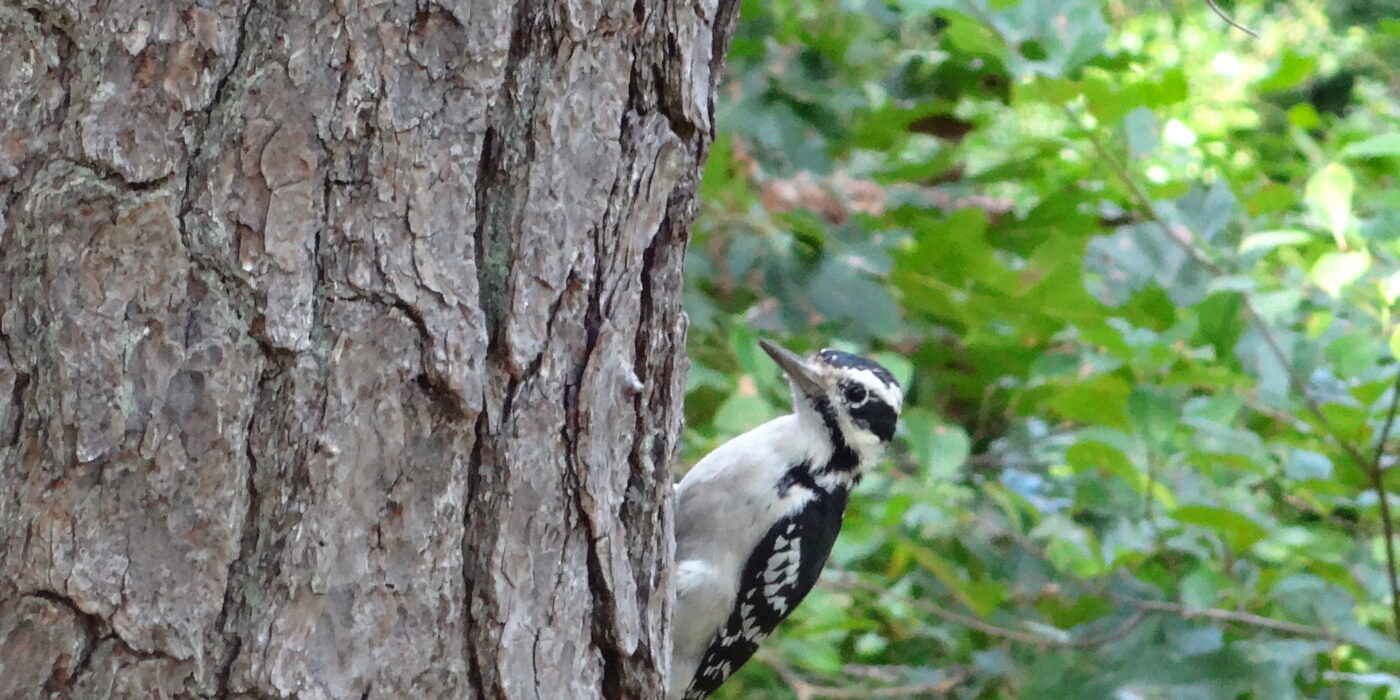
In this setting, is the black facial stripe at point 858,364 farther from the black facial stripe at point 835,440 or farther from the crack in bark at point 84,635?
the crack in bark at point 84,635

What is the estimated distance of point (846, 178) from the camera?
4.30 m

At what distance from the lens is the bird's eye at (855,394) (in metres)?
3.09

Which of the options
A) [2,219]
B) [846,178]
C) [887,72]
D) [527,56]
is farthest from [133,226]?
[846,178]

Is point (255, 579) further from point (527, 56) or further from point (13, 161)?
point (527, 56)

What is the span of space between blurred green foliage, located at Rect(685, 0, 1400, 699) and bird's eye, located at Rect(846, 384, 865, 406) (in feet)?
0.31

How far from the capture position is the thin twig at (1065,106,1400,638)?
9.51ft

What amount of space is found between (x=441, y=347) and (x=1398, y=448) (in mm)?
3156

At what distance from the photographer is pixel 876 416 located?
3.13 m

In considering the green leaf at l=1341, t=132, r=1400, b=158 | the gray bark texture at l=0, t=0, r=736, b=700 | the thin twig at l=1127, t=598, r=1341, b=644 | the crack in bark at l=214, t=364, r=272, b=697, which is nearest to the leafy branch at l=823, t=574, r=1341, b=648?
the thin twig at l=1127, t=598, r=1341, b=644

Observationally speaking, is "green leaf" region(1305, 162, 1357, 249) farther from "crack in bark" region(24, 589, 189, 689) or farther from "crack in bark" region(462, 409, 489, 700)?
"crack in bark" region(24, 589, 189, 689)

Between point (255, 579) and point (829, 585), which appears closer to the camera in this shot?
point (255, 579)

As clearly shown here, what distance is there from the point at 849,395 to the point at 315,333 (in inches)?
78.4

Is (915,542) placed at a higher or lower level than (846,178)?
lower

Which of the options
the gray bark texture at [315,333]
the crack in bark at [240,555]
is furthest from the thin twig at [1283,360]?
the crack in bark at [240,555]
